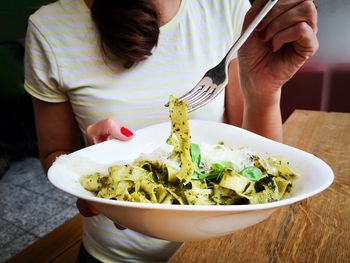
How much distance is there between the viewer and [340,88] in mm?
4070

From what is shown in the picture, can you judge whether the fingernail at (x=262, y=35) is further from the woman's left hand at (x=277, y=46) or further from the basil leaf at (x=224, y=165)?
the basil leaf at (x=224, y=165)

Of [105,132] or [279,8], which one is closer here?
[279,8]

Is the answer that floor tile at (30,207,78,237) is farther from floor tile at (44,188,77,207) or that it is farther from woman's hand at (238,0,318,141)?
woman's hand at (238,0,318,141)

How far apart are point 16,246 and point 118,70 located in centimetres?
212

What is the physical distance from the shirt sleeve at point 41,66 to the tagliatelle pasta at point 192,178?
677 mm

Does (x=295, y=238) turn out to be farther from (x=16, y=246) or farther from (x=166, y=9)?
(x=16, y=246)

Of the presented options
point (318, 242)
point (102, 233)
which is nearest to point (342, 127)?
point (318, 242)

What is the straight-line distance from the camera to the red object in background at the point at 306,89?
414cm

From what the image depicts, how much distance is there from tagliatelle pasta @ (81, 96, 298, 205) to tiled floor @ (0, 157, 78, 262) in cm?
237

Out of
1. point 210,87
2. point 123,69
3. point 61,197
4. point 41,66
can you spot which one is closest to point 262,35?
point 210,87

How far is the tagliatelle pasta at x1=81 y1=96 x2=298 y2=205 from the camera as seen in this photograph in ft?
1.94

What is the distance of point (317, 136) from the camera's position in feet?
5.79

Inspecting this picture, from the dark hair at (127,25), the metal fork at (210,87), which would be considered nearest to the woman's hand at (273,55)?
the metal fork at (210,87)

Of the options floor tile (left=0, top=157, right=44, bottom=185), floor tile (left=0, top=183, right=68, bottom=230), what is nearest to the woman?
floor tile (left=0, top=183, right=68, bottom=230)
